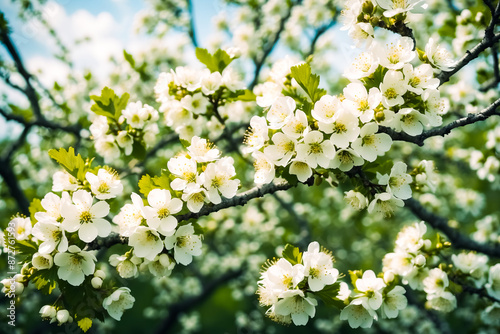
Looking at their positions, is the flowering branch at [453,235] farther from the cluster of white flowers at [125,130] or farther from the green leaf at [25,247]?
the green leaf at [25,247]

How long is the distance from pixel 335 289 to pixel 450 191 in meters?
5.90

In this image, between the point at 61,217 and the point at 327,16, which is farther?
the point at 327,16

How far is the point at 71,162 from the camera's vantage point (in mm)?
2021

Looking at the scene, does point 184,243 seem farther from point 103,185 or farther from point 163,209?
point 103,185

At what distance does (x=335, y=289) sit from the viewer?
186 cm

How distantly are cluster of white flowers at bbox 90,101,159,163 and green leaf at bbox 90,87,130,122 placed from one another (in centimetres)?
5

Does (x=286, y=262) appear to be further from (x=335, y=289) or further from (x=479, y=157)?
(x=479, y=157)

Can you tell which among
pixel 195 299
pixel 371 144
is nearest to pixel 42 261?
pixel 371 144

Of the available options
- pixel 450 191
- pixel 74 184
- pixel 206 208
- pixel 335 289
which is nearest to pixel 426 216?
pixel 335 289

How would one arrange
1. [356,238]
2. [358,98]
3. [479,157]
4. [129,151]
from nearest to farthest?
[358,98] < [129,151] < [479,157] < [356,238]

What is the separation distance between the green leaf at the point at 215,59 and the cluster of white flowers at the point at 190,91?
47mm

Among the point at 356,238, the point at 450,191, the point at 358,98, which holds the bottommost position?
the point at 356,238

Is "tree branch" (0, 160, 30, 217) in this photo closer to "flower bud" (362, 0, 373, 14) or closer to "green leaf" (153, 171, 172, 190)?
"green leaf" (153, 171, 172, 190)

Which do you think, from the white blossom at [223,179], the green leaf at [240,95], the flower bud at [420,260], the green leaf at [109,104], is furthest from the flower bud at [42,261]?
the flower bud at [420,260]
